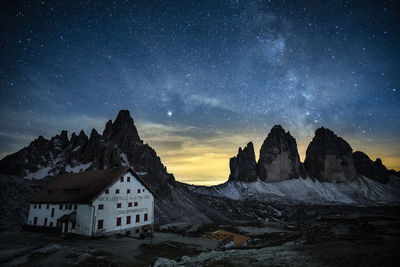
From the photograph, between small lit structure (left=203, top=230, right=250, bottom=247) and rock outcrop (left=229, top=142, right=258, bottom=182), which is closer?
small lit structure (left=203, top=230, right=250, bottom=247)

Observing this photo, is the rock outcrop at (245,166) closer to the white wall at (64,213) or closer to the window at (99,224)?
the white wall at (64,213)

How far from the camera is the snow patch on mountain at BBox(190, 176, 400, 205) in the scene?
159825mm

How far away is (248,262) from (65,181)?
129ft

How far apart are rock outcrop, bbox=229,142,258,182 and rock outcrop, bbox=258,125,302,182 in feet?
25.7

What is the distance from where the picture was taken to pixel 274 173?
613 feet

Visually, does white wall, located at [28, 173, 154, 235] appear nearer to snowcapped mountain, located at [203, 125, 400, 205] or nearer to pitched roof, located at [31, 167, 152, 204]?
pitched roof, located at [31, 167, 152, 204]

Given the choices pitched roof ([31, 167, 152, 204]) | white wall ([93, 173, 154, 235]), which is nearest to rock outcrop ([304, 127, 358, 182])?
white wall ([93, 173, 154, 235])

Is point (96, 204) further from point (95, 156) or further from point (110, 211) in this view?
point (95, 156)

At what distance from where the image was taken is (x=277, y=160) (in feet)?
621

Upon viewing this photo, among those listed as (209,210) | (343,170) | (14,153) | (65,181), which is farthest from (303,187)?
(14,153)

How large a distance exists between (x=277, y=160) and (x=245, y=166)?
1093 inches

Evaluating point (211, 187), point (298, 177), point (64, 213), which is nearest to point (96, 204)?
point (64, 213)

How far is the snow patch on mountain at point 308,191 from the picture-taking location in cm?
15982

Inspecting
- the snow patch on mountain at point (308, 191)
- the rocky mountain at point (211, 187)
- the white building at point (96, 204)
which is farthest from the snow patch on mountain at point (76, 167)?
the white building at point (96, 204)
